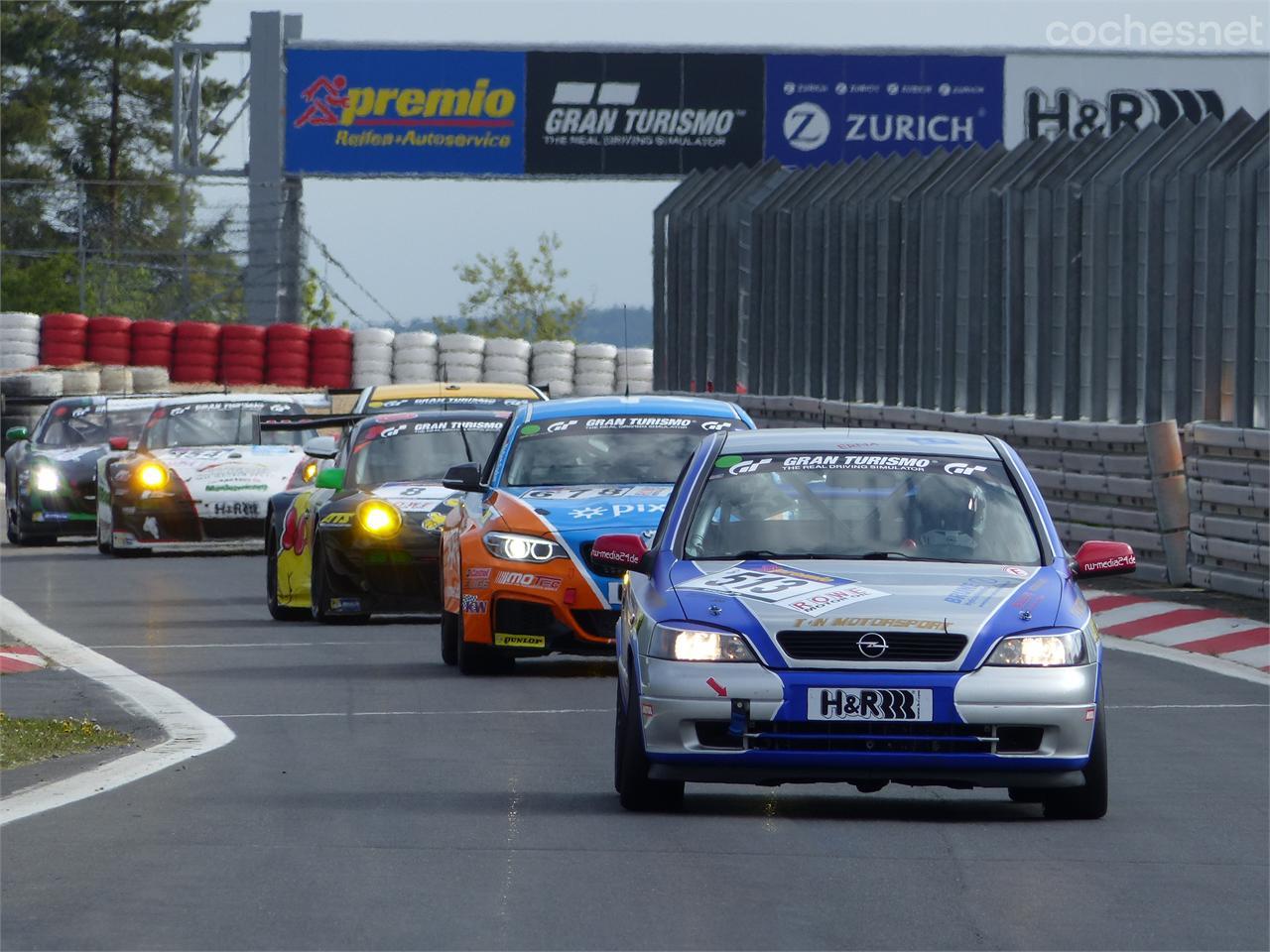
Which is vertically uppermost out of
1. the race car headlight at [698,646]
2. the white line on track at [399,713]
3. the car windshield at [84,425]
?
the car windshield at [84,425]

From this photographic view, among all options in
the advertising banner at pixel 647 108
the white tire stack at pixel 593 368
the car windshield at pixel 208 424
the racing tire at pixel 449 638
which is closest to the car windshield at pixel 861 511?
the racing tire at pixel 449 638

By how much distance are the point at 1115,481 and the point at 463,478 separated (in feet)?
24.0

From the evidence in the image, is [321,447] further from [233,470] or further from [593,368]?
[593,368]

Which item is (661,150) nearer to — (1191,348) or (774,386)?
(774,386)

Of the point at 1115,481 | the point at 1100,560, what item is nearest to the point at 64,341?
the point at 1115,481

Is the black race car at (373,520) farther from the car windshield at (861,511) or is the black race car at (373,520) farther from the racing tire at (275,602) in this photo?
the car windshield at (861,511)

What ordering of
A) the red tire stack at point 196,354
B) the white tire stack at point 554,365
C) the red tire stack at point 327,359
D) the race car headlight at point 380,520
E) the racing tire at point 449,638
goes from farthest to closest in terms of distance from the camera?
the white tire stack at point 554,365 → the red tire stack at point 327,359 → the red tire stack at point 196,354 → the race car headlight at point 380,520 → the racing tire at point 449,638

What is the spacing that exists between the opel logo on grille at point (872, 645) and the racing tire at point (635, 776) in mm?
753

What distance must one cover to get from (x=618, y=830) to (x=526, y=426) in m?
6.26

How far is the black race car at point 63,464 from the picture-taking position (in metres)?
26.5

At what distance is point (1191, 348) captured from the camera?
68.9 ft

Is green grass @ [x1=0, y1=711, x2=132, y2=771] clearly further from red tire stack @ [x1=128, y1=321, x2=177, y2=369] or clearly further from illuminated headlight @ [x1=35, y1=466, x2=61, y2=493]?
red tire stack @ [x1=128, y1=321, x2=177, y2=369]

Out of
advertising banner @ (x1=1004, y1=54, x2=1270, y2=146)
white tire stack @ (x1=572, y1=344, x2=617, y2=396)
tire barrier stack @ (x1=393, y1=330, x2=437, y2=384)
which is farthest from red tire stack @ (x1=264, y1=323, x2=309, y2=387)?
advertising banner @ (x1=1004, y1=54, x2=1270, y2=146)

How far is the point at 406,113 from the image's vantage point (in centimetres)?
6222
